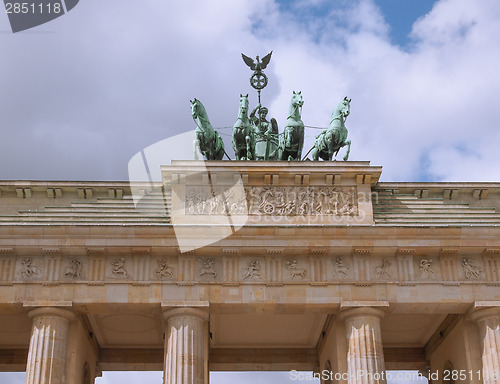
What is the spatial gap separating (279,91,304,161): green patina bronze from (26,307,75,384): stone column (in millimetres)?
9740

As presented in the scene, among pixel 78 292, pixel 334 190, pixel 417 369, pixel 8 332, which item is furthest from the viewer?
pixel 417 369

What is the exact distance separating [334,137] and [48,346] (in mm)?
12040

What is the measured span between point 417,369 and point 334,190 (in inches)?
351

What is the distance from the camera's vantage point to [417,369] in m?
31.6

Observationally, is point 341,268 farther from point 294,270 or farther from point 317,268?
point 294,270

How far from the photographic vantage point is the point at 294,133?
96.8 feet

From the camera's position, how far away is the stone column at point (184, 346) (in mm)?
24470

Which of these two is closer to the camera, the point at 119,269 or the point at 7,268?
the point at 7,268

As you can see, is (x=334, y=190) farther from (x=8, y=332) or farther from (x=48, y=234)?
(x=8, y=332)

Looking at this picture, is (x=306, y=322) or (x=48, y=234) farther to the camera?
(x=306, y=322)

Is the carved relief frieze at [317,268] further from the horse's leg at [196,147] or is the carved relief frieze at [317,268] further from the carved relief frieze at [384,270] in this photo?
the horse's leg at [196,147]

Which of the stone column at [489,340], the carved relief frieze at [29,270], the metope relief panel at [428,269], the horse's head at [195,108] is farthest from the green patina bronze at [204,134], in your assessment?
the stone column at [489,340]

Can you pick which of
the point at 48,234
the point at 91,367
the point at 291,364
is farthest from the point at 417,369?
the point at 48,234

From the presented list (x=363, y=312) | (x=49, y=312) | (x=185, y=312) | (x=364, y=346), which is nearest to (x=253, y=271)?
(x=185, y=312)
